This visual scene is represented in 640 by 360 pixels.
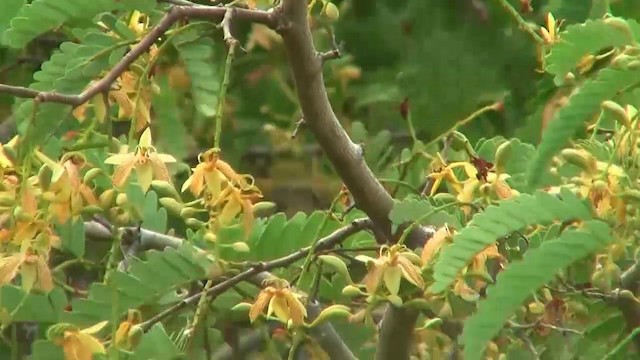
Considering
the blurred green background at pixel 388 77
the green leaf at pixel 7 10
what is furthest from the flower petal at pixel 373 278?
the blurred green background at pixel 388 77

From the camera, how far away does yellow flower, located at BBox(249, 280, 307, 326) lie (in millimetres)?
712

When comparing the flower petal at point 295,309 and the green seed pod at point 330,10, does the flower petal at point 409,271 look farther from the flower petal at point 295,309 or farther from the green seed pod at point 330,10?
the green seed pod at point 330,10

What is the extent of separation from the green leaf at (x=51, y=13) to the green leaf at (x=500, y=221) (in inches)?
9.6

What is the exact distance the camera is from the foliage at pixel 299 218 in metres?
0.68

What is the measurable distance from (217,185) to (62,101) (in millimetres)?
109

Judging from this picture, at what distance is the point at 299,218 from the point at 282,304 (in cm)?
21

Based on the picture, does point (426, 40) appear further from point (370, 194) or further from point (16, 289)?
point (16, 289)

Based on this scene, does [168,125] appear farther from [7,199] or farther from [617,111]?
[617,111]

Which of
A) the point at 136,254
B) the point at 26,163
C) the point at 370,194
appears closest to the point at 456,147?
the point at 370,194

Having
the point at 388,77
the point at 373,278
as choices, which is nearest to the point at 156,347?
the point at 373,278

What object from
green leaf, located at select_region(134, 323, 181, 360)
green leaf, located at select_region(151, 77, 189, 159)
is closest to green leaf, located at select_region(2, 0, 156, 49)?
green leaf, located at select_region(134, 323, 181, 360)

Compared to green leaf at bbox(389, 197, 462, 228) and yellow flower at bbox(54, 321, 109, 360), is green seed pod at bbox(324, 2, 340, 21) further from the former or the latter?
yellow flower at bbox(54, 321, 109, 360)

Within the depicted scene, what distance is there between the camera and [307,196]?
5.03 feet

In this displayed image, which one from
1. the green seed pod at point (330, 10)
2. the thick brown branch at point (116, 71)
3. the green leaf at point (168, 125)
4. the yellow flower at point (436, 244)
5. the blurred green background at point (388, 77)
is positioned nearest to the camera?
the thick brown branch at point (116, 71)
